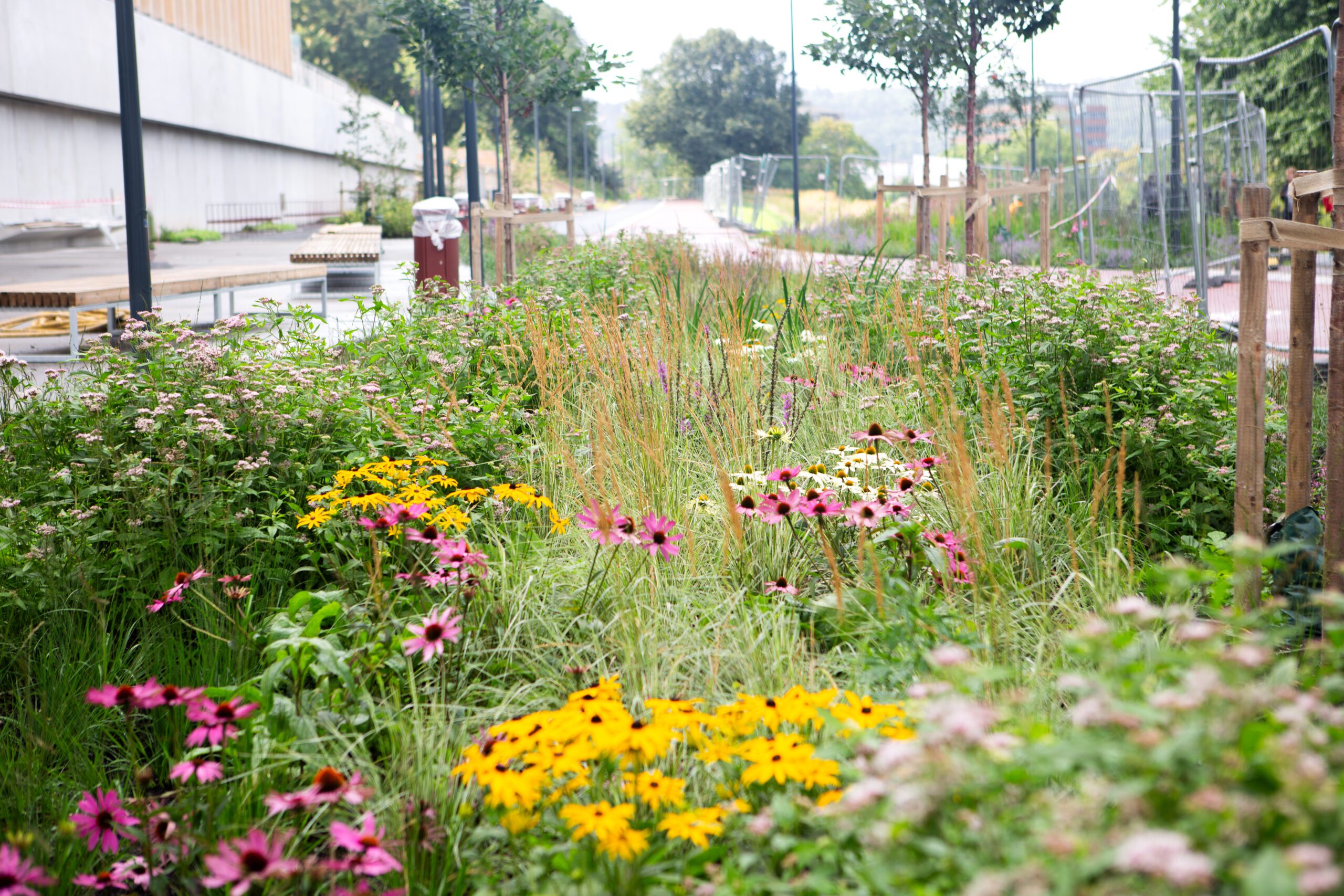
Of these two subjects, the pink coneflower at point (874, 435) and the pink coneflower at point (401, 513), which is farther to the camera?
the pink coneflower at point (874, 435)

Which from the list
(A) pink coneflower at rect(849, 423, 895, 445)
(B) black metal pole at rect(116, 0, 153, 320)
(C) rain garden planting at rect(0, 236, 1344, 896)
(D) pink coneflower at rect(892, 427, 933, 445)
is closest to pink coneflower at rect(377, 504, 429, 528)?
(C) rain garden planting at rect(0, 236, 1344, 896)

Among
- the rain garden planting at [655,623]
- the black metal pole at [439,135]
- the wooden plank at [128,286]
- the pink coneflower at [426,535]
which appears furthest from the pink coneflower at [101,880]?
the black metal pole at [439,135]

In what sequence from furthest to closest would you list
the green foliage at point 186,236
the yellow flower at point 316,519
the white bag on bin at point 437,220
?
the green foliage at point 186,236 < the white bag on bin at point 437,220 < the yellow flower at point 316,519

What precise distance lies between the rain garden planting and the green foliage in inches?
999

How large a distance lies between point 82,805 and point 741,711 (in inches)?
48.1

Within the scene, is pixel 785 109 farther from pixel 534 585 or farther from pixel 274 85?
pixel 534 585

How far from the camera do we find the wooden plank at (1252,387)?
3078mm

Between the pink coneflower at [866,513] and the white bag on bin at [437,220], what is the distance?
26.3ft

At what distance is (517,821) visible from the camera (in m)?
1.76

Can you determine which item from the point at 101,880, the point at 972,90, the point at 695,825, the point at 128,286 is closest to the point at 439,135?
the point at 972,90

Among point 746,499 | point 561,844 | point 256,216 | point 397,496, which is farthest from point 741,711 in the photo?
point 256,216

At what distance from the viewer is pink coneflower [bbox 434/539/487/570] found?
2393 mm

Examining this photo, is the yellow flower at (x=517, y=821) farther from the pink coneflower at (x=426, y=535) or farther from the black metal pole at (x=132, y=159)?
the black metal pole at (x=132, y=159)

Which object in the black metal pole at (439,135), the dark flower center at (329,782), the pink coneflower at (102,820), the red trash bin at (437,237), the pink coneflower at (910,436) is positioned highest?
the black metal pole at (439,135)
